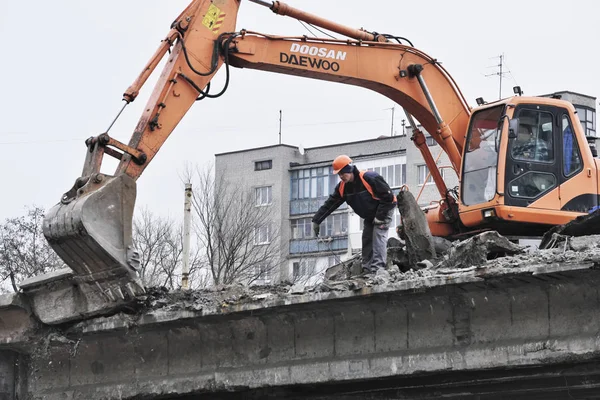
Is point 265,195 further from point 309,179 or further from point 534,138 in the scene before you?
point 534,138

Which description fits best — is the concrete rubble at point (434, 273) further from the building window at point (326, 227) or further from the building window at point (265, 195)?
the building window at point (265, 195)

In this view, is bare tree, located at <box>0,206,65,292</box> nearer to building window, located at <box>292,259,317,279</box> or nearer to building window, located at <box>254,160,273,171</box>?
building window, located at <box>292,259,317,279</box>

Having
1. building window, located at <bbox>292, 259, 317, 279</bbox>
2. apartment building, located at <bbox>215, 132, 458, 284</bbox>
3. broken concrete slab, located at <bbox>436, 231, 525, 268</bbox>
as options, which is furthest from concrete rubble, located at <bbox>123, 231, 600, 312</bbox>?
apartment building, located at <bbox>215, 132, 458, 284</bbox>

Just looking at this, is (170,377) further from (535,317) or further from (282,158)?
(282,158)

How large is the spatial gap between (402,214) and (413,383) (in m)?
3.06

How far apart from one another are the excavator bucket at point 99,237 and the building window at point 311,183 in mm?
50523

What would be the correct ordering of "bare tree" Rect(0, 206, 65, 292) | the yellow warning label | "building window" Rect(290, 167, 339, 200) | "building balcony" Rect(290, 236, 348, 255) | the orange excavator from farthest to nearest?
"building window" Rect(290, 167, 339, 200) → "building balcony" Rect(290, 236, 348, 255) → "bare tree" Rect(0, 206, 65, 292) → the yellow warning label → the orange excavator

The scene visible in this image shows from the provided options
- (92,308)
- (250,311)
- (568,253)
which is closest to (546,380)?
(568,253)

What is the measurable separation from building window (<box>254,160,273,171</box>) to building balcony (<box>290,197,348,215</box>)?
262 centimetres

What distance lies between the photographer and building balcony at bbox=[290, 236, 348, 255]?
58.5 metres

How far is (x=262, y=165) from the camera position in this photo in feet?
215

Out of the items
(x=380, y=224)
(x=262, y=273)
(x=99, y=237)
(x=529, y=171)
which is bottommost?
(x=99, y=237)

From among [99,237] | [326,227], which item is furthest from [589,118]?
[99,237]

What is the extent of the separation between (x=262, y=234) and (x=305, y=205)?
13497mm
